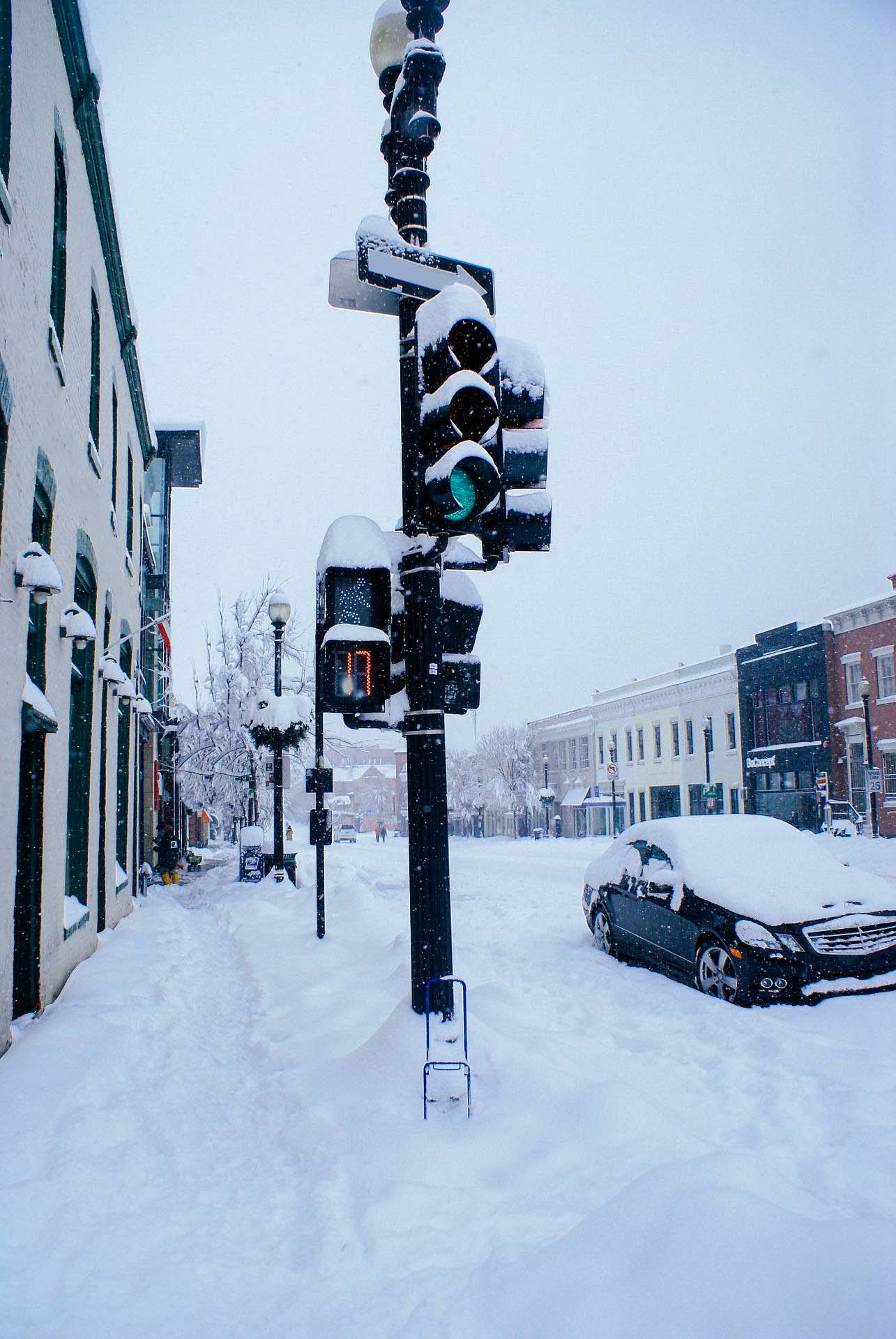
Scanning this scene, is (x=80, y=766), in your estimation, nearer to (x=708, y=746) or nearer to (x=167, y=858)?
(x=167, y=858)

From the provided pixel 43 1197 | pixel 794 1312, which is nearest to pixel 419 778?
pixel 43 1197

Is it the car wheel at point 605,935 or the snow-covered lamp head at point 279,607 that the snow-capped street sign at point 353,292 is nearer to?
the car wheel at point 605,935

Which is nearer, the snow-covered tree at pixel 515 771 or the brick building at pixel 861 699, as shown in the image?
the brick building at pixel 861 699

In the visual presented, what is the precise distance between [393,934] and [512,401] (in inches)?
312

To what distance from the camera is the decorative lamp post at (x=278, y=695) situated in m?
16.3

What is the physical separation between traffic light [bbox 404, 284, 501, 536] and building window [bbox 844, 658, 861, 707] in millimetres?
35021

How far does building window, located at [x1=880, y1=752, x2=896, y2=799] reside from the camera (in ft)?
105

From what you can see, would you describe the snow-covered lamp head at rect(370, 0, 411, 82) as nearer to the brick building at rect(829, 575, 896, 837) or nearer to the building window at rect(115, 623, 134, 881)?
the building window at rect(115, 623, 134, 881)

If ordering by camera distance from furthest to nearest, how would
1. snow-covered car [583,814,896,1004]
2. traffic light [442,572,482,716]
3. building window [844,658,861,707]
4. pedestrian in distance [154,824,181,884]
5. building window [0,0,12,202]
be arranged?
building window [844,658,861,707] < pedestrian in distance [154,824,181,884] < snow-covered car [583,814,896,1004] < building window [0,0,12,202] < traffic light [442,572,482,716]

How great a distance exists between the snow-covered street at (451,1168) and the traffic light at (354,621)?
6.65ft

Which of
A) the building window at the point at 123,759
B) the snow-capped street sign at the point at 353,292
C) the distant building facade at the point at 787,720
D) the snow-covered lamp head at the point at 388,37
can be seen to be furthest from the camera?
the distant building facade at the point at 787,720

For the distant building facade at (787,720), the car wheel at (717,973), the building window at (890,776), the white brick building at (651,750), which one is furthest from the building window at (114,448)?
the distant building facade at (787,720)

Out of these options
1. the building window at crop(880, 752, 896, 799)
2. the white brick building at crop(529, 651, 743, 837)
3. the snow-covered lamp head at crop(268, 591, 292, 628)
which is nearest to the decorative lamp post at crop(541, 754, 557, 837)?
the white brick building at crop(529, 651, 743, 837)

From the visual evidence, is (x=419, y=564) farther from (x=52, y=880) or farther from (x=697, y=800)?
(x=697, y=800)
